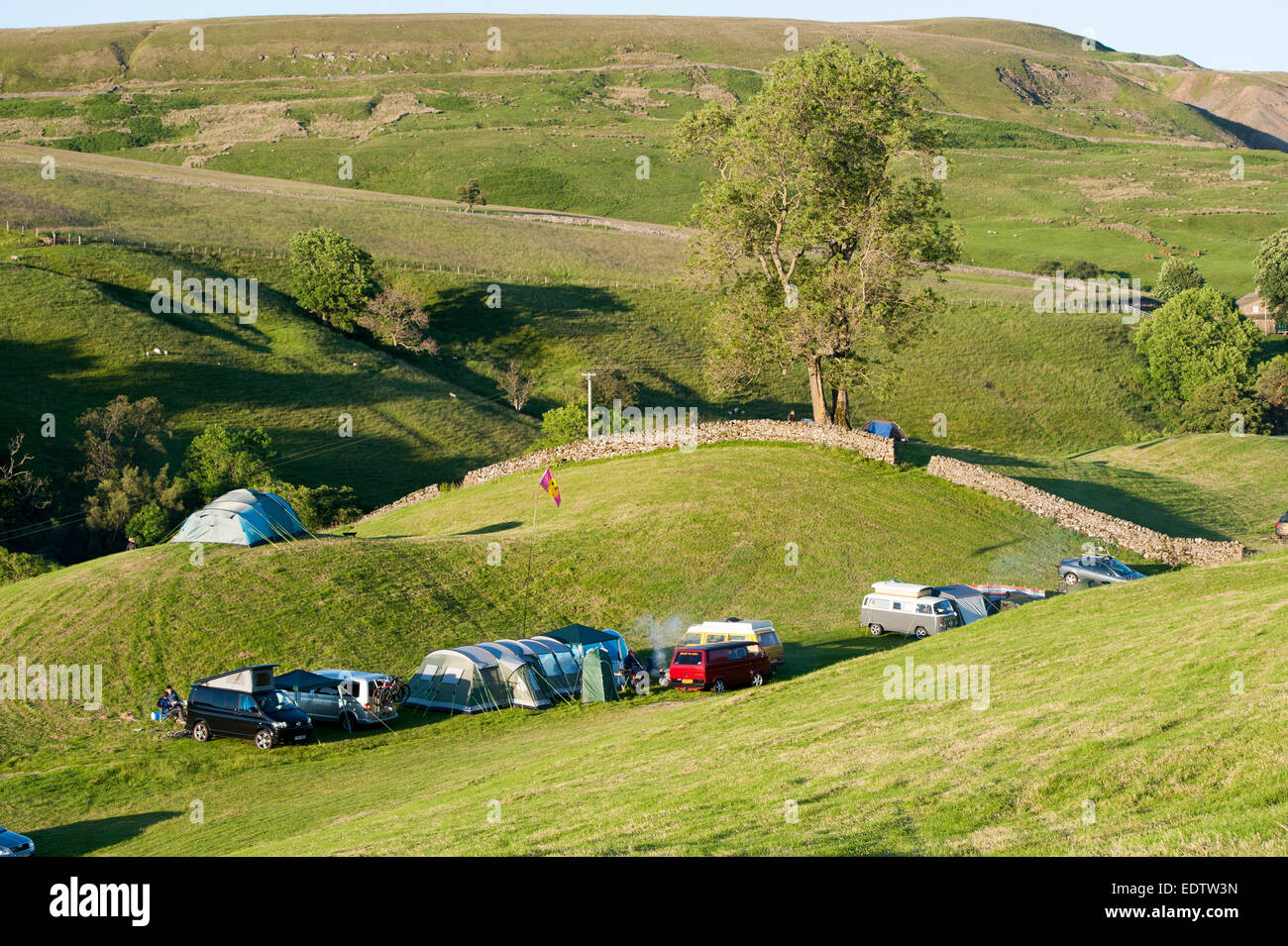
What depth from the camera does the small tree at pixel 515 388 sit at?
332ft

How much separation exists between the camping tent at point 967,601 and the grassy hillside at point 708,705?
12.2 feet

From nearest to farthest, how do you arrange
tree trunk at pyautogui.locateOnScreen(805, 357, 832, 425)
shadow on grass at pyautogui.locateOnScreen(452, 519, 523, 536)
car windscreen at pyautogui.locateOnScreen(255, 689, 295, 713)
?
1. car windscreen at pyautogui.locateOnScreen(255, 689, 295, 713)
2. shadow on grass at pyautogui.locateOnScreen(452, 519, 523, 536)
3. tree trunk at pyautogui.locateOnScreen(805, 357, 832, 425)

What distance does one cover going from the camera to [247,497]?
45469 mm

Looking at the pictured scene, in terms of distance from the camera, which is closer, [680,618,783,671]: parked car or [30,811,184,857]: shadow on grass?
[30,811,184,857]: shadow on grass

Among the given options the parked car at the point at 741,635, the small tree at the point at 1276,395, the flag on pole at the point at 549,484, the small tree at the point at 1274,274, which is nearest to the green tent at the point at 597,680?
the parked car at the point at 741,635

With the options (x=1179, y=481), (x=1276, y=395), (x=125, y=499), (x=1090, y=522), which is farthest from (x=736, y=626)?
(x=1276, y=395)

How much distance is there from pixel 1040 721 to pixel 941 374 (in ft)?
328

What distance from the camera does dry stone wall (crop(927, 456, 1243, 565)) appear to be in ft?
164

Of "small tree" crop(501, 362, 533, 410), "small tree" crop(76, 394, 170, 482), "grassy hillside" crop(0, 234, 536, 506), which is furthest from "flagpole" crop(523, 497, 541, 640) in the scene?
"small tree" crop(501, 362, 533, 410)

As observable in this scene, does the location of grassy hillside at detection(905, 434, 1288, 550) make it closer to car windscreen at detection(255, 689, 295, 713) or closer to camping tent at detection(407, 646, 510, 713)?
camping tent at detection(407, 646, 510, 713)

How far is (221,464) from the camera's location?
69562 mm

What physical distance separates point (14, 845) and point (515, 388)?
81952 mm
